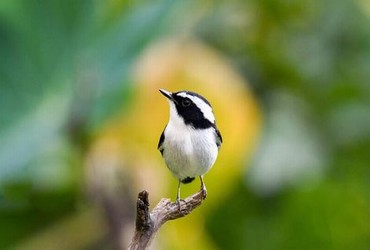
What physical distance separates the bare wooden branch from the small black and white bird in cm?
1

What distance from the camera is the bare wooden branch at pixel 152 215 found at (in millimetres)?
709

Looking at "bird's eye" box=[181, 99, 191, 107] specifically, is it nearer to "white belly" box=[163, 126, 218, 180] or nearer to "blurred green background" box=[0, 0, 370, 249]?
"white belly" box=[163, 126, 218, 180]

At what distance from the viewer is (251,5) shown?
2.97 m

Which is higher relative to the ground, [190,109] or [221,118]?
[221,118]

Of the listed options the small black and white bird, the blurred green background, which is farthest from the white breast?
the blurred green background

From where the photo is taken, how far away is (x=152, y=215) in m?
0.77

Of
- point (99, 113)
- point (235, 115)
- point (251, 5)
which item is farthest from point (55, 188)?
point (251, 5)

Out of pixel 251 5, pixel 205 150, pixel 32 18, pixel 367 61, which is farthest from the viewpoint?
pixel 367 61

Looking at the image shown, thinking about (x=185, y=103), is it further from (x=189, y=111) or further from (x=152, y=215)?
(x=152, y=215)

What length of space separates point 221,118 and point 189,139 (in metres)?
1.24

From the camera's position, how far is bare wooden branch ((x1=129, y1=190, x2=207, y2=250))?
2.33 ft

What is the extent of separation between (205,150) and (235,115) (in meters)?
1.31

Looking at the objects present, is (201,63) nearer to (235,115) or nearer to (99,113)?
(235,115)

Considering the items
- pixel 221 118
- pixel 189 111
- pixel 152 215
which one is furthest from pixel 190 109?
pixel 221 118
